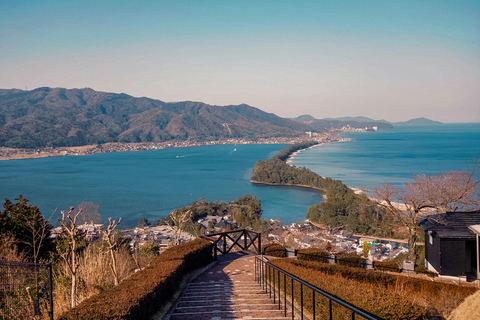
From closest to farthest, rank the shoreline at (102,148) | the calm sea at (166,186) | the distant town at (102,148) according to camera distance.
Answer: the calm sea at (166,186) → the shoreline at (102,148) → the distant town at (102,148)

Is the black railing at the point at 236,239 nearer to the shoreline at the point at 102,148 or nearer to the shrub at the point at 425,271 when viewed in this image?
the shrub at the point at 425,271

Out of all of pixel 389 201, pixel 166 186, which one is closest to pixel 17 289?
pixel 389 201

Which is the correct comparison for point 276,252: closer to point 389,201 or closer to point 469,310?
point 389,201

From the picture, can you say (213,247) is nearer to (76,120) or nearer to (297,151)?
(297,151)

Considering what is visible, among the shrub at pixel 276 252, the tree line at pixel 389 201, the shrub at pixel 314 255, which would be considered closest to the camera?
the shrub at pixel 314 255

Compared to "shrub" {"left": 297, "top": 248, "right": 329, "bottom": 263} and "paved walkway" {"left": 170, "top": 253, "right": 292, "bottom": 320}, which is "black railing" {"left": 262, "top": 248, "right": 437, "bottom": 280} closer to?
"shrub" {"left": 297, "top": 248, "right": 329, "bottom": 263}

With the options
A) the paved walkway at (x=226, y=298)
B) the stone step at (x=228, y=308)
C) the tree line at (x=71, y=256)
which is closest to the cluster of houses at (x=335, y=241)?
the tree line at (x=71, y=256)

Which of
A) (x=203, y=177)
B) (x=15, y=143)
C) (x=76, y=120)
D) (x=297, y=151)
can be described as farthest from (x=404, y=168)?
(x=76, y=120)
